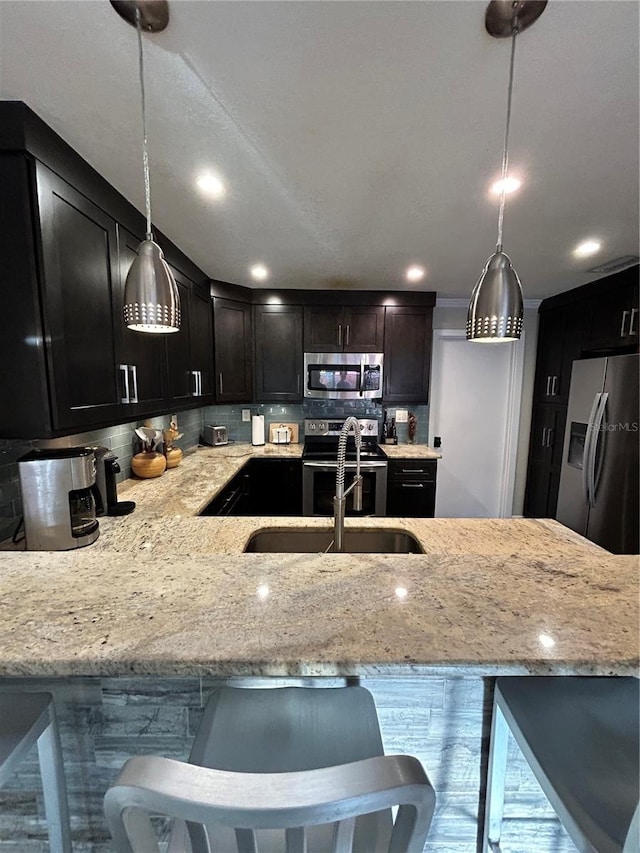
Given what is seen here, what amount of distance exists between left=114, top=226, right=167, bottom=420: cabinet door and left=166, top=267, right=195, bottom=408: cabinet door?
113 millimetres

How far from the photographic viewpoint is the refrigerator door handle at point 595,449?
259 cm

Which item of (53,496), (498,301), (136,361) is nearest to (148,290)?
(53,496)

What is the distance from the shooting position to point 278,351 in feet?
11.4

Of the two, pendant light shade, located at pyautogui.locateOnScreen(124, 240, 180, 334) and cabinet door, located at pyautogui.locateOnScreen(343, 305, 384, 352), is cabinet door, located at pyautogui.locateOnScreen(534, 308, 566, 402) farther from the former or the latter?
pendant light shade, located at pyautogui.locateOnScreen(124, 240, 180, 334)

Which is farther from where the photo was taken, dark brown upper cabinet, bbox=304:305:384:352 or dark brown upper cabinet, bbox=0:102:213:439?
dark brown upper cabinet, bbox=304:305:384:352

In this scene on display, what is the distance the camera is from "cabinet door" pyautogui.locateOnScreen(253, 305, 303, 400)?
343 centimetres

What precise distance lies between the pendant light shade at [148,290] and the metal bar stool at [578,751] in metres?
1.36

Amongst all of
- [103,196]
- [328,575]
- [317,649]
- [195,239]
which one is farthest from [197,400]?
[317,649]

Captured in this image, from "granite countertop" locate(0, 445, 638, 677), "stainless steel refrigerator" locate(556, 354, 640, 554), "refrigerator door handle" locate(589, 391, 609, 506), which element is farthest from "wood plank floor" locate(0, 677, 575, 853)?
"refrigerator door handle" locate(589, 391, 609, 506)

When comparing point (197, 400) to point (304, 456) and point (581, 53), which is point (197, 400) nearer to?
point (304, 456)

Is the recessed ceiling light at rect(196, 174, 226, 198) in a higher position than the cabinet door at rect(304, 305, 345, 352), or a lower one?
higher

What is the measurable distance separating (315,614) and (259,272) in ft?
9.19

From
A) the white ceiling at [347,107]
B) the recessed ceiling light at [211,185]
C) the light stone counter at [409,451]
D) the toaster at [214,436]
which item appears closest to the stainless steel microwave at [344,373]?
the light stone counter at [409,451]

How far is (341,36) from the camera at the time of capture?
90cm
